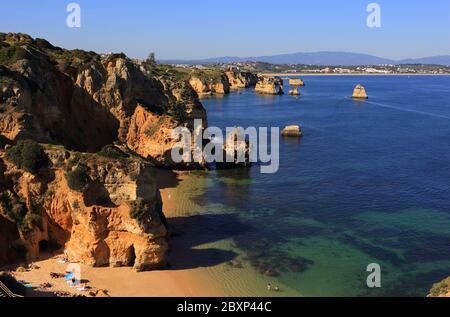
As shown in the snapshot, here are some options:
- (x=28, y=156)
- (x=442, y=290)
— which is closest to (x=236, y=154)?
(x=28, y=156)

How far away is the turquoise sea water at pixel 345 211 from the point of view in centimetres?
3484

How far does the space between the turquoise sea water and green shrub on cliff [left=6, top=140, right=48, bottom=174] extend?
55.6 feet

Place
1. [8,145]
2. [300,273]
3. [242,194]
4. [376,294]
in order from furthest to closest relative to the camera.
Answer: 1. [242,194]
2. [8,145]
3. [300,273]
4. [376,294]

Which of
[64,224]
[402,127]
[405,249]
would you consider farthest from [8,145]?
[402,127]

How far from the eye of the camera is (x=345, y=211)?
47.5 metres

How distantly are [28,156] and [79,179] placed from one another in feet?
15.3

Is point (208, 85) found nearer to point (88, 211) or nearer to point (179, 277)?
point (88, 211)

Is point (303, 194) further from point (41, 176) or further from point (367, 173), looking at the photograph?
point (41, 176)

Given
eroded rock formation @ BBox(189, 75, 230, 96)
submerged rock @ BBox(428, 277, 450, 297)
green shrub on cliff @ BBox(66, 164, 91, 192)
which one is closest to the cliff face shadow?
green shrub on cliff @ BBox(66, 164, 91, 192)

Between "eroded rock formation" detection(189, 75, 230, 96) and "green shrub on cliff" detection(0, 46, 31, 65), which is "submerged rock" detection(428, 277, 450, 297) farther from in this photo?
"eroded rock formation" detection(189, 75, 230, 96)

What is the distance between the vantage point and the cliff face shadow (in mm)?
35812

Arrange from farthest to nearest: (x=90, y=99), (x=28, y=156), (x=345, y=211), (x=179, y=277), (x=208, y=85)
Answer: (x=208, y=85)
(x=90, y=99)
(x=345, y=211)
(x=28, y=156)
(x=179, y=277)

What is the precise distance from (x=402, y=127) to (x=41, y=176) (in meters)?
90.2

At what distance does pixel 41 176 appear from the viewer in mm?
34969
